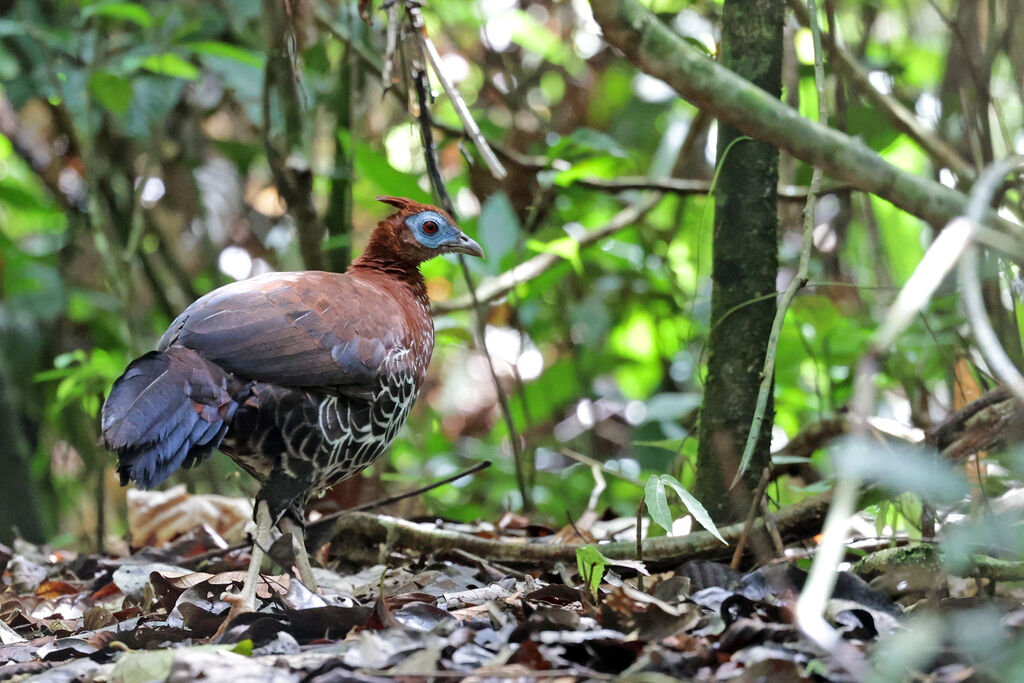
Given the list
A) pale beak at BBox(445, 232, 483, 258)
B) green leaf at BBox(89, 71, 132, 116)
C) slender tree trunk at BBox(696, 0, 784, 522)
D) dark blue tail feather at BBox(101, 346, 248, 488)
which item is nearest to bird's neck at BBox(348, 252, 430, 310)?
pale beak at BBox(445, 232, 483, 258)

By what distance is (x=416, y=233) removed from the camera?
3812mm

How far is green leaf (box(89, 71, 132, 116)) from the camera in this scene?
14.4 feet

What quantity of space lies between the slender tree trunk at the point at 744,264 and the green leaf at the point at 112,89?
2.75 metres

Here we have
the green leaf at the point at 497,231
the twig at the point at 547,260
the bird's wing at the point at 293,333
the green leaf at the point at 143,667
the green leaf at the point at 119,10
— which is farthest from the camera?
the twig at the point at 547,260

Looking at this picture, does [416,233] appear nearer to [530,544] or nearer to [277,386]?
[277,386]

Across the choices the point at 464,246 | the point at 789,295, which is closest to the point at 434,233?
the point at 464,246

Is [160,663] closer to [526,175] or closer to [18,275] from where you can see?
[526,175]

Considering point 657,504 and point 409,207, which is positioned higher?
point 409,207

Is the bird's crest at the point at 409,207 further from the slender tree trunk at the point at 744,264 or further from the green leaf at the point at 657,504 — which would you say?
the green leaf at the point at 657,504

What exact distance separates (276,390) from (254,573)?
1.80 feet

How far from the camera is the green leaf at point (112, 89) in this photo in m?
4.39

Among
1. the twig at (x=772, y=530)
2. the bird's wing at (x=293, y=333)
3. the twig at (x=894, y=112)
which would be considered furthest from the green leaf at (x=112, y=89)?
the twig at (x=772, y=530)

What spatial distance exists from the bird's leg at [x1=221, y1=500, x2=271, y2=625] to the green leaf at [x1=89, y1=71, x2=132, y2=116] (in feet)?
7.30

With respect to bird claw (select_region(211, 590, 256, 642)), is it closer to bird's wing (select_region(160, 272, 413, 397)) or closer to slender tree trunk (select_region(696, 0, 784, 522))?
bird's wing (select_region(160, 272, 413, 397))
